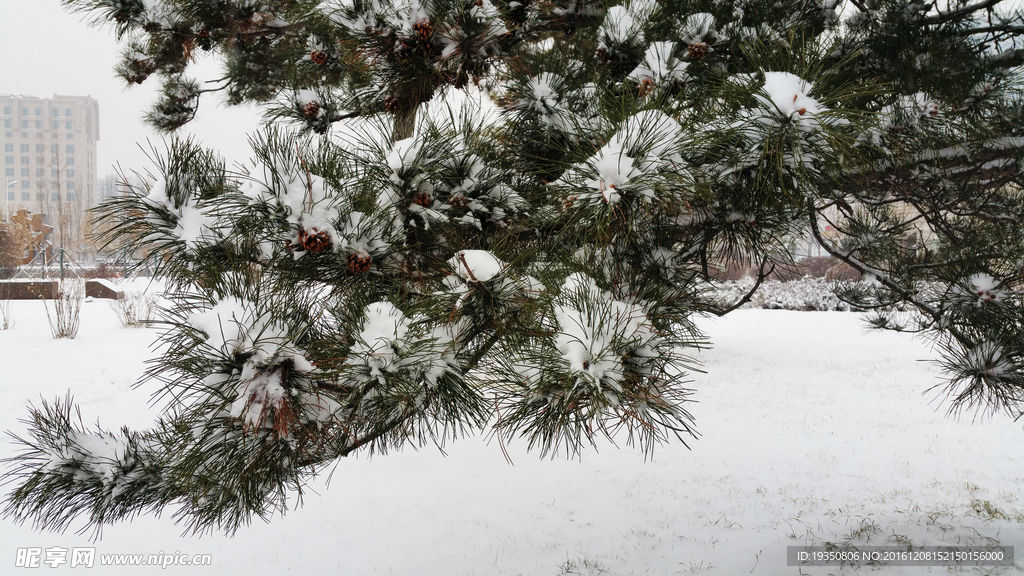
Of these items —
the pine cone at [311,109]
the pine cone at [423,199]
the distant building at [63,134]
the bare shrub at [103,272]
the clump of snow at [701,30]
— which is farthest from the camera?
the distant building at [63,134]

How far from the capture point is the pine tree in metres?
0.70

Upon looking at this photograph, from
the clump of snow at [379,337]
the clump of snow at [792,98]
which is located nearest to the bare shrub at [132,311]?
the clump of snow at [379,337]

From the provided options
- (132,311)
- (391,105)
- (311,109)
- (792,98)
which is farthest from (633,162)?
(132,311)

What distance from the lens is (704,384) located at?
525 centimetres

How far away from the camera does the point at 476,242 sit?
976mm

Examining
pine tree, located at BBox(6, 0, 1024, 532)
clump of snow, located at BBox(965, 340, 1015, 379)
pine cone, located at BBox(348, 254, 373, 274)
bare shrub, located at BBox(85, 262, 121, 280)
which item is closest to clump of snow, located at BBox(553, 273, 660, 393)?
pine tree, located at BBox(6, 0, 1024, 532)

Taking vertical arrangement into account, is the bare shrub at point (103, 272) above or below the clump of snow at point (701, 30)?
above

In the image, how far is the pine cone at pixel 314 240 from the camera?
0.75m

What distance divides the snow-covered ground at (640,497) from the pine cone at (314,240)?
0.96 m

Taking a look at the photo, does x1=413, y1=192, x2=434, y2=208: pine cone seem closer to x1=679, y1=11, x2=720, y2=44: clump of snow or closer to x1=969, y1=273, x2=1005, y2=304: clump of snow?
x1=679, y1=11, x2=720, y2=44: clump of snow

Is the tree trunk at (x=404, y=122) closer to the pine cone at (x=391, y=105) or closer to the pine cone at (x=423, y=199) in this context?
the pine cone at (x=391, y=105)

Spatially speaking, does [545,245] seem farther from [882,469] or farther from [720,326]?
[720,326]

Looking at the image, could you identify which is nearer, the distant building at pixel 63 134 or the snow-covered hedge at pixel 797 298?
the snow-covered hedge at pixel 797 298

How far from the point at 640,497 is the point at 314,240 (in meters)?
2.81
